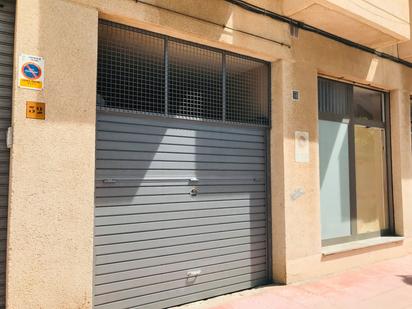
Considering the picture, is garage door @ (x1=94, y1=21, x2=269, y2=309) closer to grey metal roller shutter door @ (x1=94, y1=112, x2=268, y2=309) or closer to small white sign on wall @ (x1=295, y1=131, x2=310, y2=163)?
grey metal roller shutter door @ (x1=94, y1=112, x2=268, y2=309)

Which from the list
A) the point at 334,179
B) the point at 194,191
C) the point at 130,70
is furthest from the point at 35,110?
the point at 334,179

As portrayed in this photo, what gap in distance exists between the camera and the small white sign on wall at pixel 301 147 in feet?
19.1

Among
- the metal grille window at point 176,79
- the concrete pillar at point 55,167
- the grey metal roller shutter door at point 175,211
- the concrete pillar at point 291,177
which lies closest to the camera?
the concrete pillar at point 55,167

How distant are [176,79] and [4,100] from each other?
2.12 meters

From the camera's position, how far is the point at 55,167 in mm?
3699

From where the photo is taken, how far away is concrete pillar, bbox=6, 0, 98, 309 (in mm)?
3480

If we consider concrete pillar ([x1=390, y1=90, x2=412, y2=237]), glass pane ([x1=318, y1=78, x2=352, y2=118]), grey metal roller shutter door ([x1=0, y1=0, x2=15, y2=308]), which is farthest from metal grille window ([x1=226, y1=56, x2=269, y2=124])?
concrete pillar ([x1=390, y1=90, x2=412, y2=237])

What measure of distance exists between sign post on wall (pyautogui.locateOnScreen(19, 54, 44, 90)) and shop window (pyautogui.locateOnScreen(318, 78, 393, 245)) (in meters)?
4.83

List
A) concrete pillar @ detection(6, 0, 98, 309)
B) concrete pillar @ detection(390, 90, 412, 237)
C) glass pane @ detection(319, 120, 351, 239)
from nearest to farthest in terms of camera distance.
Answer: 1. concrete pillar @ detection(6, 0, 98, 309)
2. glass pane @ detection(319, 120, 351, 239)
3. concrete pillar @ detection(390, 90, 412, 237)

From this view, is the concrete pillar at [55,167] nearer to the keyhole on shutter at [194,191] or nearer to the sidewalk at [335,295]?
the keyhole on shutter at [194,191]

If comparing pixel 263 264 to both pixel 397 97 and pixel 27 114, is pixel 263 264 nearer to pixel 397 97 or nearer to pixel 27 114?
pixel 27 114

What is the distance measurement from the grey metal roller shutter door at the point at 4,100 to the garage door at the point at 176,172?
36.9 inches

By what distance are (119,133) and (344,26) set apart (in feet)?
14.3

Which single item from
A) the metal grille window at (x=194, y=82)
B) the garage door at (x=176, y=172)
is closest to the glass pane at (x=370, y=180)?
the garage door at (x=176, y=172)
